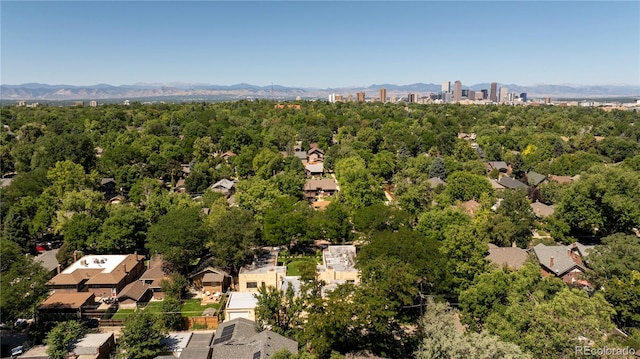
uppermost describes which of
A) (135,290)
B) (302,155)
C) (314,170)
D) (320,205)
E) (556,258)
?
(302,155)

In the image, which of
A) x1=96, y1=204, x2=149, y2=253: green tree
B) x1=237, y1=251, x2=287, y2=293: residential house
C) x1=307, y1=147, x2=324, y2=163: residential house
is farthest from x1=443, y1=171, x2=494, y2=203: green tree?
x1=96, y1=204, x2=149, y2=253: green tree

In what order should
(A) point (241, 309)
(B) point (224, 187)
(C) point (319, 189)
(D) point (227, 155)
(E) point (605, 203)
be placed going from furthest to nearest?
(D) point (227, 155) → (C) point (319, 189) → (B) point (224, 187) → (E) point (605, 203) → (A) point (241, 309)

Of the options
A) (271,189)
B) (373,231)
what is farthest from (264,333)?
(271,189)

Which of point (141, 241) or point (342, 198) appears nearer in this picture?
point (141, 241)

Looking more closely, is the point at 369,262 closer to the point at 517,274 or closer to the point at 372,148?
the point at 517,274

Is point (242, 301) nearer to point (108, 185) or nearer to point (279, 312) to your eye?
point (279, 312)

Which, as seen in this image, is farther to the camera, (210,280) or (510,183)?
(510,183)

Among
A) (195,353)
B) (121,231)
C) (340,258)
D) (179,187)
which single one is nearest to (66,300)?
(121,231)
